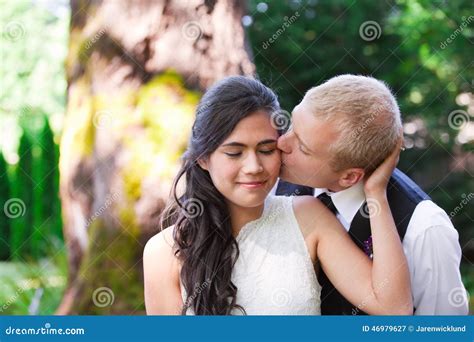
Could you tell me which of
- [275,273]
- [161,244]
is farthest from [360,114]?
[161,244]

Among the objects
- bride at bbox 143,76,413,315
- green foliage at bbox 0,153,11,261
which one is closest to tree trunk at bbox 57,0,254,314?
green foliage at bbox 0,153,11,261

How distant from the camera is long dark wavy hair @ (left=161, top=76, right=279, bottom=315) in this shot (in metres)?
1.97

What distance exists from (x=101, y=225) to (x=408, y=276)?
1388 millimetres

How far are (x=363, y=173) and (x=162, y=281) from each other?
25.7 inches

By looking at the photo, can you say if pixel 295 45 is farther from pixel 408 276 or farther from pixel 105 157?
pixel 408 276

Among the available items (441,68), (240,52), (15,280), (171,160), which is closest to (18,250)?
(15,280)

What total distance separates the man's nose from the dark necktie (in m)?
0.24

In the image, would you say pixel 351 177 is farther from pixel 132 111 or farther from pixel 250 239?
pixel 132 111

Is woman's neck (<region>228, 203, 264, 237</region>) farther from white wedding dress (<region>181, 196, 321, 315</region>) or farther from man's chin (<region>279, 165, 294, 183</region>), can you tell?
man's chin (<region>279, 165, 294, 183</region>)

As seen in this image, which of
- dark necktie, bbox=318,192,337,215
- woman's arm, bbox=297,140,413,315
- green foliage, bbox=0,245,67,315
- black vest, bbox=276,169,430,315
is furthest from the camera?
green foliage, bbox=0,245,67,315

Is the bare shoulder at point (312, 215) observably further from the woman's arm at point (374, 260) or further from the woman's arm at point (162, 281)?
Result: the woman's arm at point (162, 281)

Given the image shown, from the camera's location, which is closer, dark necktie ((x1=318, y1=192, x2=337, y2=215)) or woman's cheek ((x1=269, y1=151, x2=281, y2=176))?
woman's cheek ((x1=269, y1=151, x2=281, y2=176))

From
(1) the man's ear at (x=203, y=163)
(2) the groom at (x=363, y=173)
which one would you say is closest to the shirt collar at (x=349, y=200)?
(2) the groom at (x=363, y=173)

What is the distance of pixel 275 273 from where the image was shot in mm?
2061
